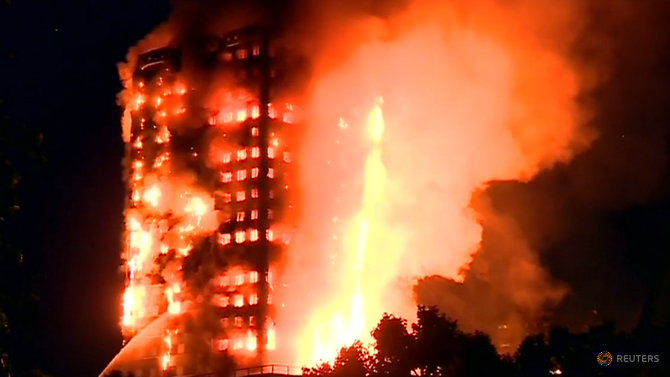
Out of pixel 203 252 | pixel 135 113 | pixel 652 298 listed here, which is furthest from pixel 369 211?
pixel 652 298

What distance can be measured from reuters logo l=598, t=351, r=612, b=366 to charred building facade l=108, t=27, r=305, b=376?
55003 millimetres

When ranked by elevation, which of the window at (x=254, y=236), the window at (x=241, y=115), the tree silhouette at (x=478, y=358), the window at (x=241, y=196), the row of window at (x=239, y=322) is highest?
the window at (x=241, y=115)

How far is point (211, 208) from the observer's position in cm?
9312

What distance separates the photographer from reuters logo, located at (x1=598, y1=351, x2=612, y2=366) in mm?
35325

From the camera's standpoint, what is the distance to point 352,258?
87.6 meters

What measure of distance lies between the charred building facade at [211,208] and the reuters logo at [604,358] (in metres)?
55.0

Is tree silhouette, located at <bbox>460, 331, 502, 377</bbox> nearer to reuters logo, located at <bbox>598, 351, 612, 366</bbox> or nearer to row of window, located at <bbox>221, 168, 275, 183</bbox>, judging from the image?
reuters logo, located at <bbox>598, 351, 612, 366</bbox>

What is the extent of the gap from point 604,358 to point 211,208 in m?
61.6

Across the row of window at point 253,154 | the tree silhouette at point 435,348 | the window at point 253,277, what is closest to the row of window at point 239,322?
the window at point 253,277

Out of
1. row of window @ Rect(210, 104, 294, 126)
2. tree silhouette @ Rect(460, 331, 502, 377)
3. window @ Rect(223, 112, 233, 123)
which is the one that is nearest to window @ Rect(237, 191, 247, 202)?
row of window @ Rect(210, 104, 294, 126)

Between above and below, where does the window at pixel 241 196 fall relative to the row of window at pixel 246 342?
above

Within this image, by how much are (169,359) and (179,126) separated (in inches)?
991

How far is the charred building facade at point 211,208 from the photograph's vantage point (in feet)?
295

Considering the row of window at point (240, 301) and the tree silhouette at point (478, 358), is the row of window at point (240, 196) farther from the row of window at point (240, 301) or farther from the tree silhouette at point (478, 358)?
the tree silhouette at point (478, 358)
